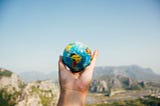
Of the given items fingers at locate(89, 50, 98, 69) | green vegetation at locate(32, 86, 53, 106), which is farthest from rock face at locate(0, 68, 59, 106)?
fingers at locate(89, 50, 98, 69)

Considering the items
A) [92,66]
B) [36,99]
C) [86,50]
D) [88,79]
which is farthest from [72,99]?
[36,99]

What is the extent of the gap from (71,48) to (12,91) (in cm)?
15342

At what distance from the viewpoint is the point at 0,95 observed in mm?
146000

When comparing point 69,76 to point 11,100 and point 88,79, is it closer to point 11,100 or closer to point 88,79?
point 88,79

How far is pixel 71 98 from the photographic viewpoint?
252 centimetres

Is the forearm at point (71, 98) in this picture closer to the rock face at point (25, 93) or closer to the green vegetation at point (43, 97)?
the rock face at point (25, 93)

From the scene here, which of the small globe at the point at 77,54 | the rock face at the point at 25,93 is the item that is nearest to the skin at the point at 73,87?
the small globe at the point at 77,54

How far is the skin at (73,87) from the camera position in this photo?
98.9 inches

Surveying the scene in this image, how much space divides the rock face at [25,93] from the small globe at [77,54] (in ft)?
424

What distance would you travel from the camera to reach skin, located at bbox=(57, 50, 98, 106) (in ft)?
8.24

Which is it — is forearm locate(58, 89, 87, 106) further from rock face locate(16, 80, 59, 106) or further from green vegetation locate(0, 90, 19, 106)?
green vegetation locate(0, 90, 19, 106)

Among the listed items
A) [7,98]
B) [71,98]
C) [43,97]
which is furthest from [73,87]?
[7,98]

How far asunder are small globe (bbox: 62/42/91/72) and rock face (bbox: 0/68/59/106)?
424ft

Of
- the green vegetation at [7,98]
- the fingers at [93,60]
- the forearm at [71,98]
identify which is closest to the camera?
the forearm at [71,98]
